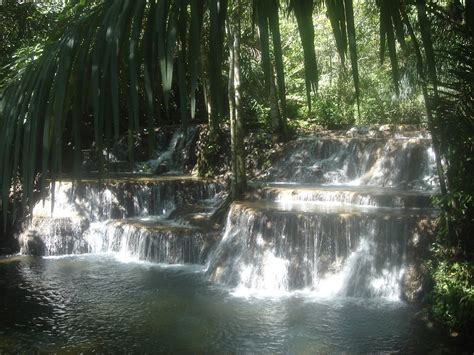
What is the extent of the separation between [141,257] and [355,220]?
481 centimetres

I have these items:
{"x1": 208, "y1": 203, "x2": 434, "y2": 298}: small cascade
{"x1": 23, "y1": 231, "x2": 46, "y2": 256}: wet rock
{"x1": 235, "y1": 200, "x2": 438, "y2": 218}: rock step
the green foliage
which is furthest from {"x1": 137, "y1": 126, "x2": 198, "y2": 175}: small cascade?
the green foliage

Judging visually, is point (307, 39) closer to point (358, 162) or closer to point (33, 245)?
point (33, 245)

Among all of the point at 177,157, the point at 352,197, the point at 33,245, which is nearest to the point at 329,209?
the point at 352,197

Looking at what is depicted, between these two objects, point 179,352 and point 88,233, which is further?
point 88,233

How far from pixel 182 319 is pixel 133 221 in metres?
5.32

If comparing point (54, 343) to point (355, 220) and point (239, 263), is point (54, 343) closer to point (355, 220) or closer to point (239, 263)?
point (239, 263)

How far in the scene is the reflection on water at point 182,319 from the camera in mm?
6348

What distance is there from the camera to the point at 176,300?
8.05m

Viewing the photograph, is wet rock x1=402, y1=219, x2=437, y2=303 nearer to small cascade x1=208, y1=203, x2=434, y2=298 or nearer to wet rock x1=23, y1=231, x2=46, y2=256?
small cascade x1=208, y1=203, x2=434, y2=298

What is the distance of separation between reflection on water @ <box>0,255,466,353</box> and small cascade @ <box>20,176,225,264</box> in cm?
120

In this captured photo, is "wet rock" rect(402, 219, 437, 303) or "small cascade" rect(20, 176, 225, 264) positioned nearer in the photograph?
"wet rock" rect(402, 219, 437, 303)

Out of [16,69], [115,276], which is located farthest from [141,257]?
[16,69]

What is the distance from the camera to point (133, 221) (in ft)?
40.0

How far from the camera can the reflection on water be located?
635 centimetres
